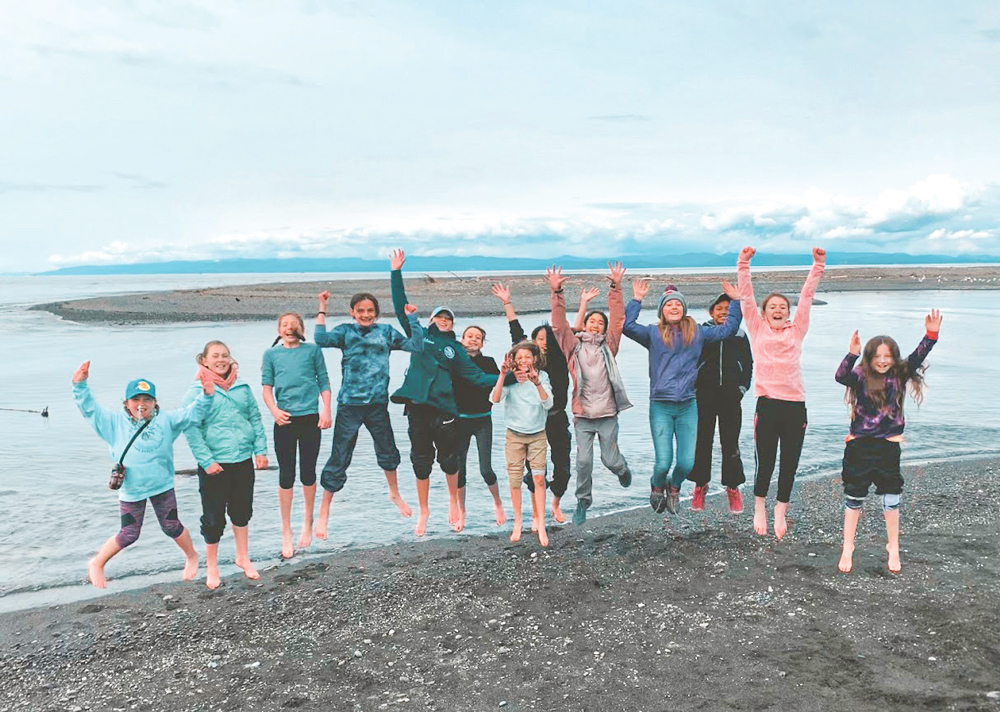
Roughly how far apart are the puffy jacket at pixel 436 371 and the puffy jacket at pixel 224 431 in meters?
1.54

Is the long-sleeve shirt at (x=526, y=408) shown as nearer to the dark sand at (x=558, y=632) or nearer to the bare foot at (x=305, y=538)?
the dark sand at (x=558, y=632)

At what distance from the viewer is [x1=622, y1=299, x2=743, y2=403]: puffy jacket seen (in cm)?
764

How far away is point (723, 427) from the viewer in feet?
26.5

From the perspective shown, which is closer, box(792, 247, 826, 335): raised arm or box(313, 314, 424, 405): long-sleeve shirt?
box(792, 247, 826, 335): raised arm

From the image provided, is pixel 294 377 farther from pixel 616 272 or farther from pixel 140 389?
pixel 616 272

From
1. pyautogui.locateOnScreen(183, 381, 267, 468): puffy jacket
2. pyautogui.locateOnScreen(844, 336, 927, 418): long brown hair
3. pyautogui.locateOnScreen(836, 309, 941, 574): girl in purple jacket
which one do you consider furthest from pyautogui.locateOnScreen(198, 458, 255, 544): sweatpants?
pyautogui.locateOnScreen(844, 336, 927, 418): long brown hair

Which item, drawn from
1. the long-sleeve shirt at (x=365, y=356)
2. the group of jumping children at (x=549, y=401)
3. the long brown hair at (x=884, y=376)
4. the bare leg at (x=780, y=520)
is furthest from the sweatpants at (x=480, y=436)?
the long brown hair at (x=884, y=376)

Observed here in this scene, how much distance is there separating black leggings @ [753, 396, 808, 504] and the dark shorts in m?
0.56

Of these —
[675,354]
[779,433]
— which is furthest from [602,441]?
[779,433]

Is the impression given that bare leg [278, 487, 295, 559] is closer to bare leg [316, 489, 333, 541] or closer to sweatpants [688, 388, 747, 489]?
bare leg [316, 489, 333, 541]

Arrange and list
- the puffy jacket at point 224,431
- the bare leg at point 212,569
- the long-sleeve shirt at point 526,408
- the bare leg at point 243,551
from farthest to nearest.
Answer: the long-sleeve shirt at point 526,408 → the bare leg at point 243,551 → the bare leg at point 212,569 → the puffy jacket at point 224,431

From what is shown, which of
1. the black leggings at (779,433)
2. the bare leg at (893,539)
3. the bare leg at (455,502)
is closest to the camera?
the bare leg at (893,539)

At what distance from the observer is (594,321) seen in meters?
7.84

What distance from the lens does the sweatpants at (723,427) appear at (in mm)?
7984
